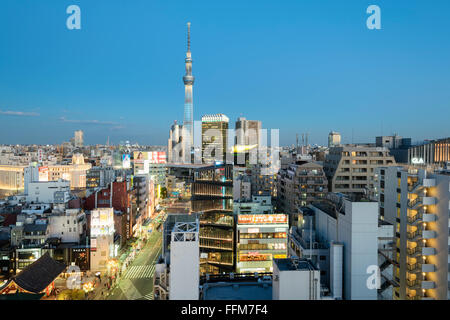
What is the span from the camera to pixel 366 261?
708 centimetres

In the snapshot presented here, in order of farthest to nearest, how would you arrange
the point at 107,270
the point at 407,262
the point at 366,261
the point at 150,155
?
the point at 150,155, the point at 107,270, the point at 407,262, the point at 366,261

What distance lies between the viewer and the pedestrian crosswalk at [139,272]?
17.0 m

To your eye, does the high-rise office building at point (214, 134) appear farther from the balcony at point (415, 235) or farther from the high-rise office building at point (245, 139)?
the balcony at point (415, 235)

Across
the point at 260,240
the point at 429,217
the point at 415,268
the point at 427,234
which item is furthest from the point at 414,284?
the point at 260,240

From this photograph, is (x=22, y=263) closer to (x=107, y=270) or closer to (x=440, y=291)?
(x=107, y=270)

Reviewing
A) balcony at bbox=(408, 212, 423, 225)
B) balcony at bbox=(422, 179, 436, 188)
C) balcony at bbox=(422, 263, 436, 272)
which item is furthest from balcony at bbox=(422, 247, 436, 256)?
balcony at bbox=(422, 179, 436, 188)

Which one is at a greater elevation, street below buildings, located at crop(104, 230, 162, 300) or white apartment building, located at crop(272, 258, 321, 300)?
white apartment building, located at crop(272, 258, 321, 300)

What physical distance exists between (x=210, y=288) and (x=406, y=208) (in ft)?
24.9

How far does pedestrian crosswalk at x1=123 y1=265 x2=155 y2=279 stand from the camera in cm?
1702

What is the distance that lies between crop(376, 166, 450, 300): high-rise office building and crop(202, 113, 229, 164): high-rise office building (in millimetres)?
77652

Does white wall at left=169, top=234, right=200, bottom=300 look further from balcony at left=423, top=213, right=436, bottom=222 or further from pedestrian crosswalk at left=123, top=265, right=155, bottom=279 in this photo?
pedestrian crosswalk at left=123, top=265, right=155, bottom=279

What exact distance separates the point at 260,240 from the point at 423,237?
816 cm
